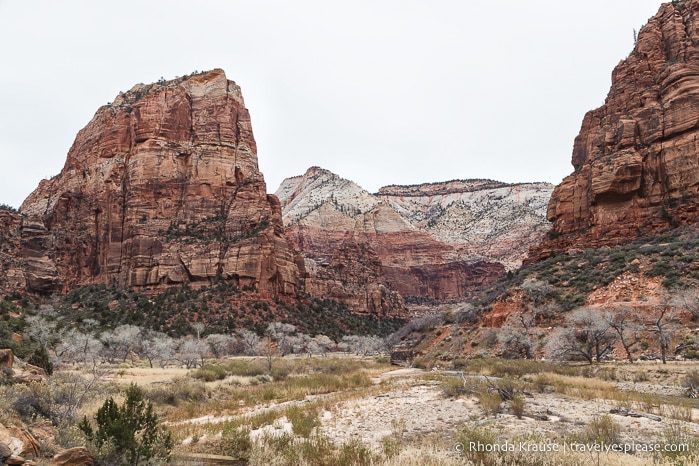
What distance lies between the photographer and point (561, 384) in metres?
17.6

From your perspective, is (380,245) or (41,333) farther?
(380,245)

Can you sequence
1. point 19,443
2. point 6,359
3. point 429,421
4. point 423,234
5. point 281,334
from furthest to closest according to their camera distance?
point 423,234, point 281,334, point 6,359, point 429,421, point 19,443

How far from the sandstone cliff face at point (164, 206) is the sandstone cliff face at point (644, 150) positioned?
1879 inches

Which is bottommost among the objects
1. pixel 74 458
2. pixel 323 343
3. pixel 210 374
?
pixel 323 343

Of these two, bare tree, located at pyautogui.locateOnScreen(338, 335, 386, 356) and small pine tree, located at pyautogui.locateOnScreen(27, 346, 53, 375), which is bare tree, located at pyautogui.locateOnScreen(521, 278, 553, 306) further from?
small pine tree, located at pyautogui.locateOnScreen(27, 346, 53, 375)

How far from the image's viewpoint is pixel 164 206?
77.4 meters

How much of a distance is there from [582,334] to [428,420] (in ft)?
76.8

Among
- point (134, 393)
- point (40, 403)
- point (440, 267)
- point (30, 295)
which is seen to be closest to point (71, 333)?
point (30, 295)

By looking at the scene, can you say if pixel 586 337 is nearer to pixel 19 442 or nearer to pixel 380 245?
pixel 19 442

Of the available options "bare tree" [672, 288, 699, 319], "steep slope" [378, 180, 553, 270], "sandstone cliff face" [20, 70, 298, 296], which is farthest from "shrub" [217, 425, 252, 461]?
"steep slope" [378, 180, 553, 270]

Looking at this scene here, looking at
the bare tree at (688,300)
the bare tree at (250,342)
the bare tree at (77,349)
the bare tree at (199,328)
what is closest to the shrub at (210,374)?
the bare tree at (77,349)

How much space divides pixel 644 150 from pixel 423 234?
4164 inches

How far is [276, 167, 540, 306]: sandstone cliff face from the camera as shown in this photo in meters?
133

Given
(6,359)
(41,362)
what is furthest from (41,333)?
(6,359)
